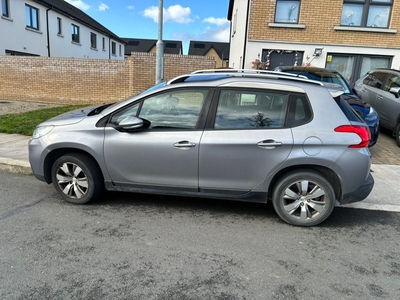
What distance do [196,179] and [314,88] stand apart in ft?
5.79

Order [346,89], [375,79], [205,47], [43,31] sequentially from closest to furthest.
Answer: [346,89], [375,79], [43,31], [205,47]

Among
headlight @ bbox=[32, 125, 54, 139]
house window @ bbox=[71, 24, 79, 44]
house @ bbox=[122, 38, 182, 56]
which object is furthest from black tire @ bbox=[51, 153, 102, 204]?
house @ bbox=[122, 38, 182, 56]

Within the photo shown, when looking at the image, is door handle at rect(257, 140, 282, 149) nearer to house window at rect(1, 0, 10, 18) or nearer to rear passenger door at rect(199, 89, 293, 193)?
rear passenger door at rect(199, 89, 293, 193)

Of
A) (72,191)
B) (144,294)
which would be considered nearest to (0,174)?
(72,191)

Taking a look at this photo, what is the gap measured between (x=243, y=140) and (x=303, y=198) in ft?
3.24

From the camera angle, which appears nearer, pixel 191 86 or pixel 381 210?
pixel 191 86

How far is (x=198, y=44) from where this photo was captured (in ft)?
220

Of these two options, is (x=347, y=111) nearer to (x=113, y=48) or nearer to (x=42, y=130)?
(x=42, y=130)

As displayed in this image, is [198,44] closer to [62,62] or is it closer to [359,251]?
[62,62]

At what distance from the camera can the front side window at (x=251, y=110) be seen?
357cm

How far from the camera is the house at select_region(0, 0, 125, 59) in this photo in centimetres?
1788

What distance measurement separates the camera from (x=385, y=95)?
308 inches

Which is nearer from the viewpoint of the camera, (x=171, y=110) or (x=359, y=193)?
(x=359, y=193)

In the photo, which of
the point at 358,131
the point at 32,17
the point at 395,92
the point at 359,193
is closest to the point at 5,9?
the point at 32,17
